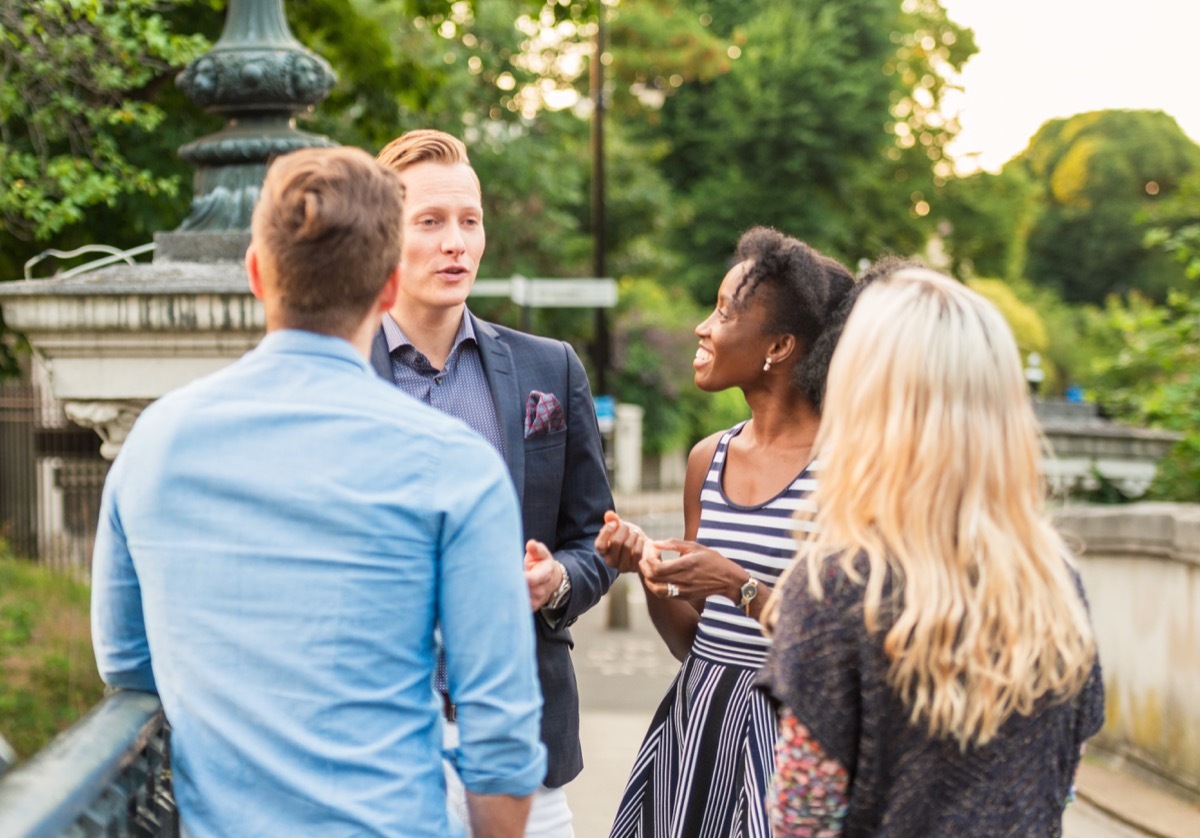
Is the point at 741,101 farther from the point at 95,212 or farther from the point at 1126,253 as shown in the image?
the point at 1126,253

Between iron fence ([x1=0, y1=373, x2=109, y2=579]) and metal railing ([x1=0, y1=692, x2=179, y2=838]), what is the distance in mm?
10367

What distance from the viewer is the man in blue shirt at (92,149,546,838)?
159 centimetres

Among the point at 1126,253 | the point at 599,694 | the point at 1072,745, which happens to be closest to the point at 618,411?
the point at 599,694

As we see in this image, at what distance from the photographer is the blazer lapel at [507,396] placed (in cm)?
255

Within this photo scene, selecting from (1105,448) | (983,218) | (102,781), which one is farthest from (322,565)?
(983,218)

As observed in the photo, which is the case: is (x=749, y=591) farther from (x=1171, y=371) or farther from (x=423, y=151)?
(x=1171, y=371)

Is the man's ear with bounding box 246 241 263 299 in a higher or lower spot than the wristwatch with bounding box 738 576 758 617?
higher

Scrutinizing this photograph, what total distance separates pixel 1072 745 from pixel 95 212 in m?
8.15

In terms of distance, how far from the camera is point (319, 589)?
159 cm

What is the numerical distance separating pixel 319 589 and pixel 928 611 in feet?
2.51

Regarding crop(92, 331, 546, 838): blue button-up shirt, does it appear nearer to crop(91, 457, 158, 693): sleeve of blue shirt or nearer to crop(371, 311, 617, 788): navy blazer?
crop(91, 457, 158, 693): sleeve of blue shirt

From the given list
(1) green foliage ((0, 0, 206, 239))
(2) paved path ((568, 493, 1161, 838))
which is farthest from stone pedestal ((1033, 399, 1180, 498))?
(1) green foliage ((0, 0, 206, 239))

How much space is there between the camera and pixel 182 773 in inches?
66.6

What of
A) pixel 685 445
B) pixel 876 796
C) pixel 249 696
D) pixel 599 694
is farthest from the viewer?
pixel 685 445
